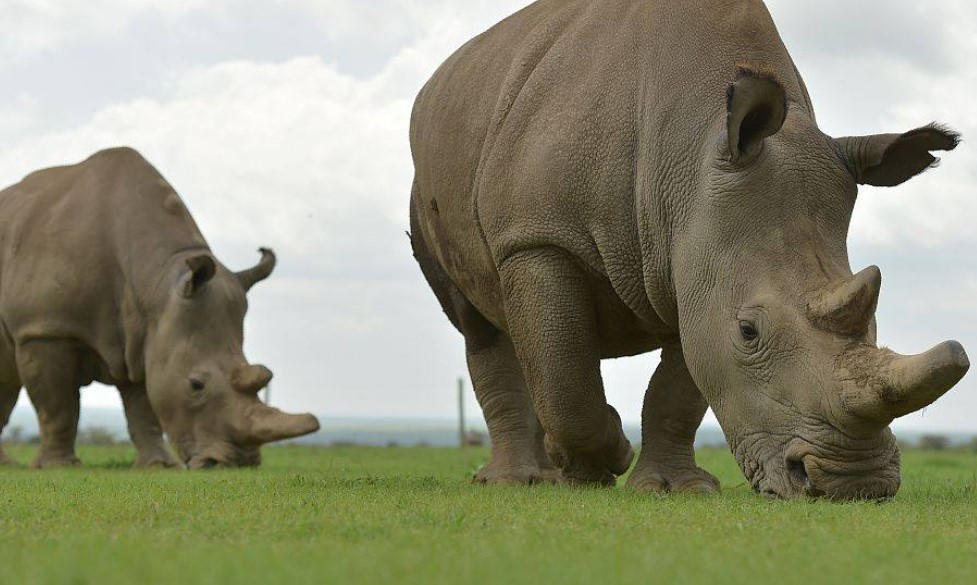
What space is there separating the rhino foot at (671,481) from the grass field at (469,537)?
16.8 inches

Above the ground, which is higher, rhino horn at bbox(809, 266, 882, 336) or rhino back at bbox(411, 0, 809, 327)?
rhino back at bbox(411, 0, 809, 327)

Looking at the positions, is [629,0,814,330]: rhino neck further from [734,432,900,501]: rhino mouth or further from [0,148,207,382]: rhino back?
[0,148,207,382]: rhino back

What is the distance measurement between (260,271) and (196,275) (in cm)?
163

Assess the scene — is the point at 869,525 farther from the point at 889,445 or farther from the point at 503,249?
the point at 503,249

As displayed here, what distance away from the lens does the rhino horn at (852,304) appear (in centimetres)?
562

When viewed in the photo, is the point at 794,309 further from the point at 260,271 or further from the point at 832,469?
the point at 260,271

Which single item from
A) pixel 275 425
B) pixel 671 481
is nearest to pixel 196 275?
pixel 275 425

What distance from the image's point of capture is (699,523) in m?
5.13

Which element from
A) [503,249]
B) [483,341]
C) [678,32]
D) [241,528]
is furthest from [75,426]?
[241,528]

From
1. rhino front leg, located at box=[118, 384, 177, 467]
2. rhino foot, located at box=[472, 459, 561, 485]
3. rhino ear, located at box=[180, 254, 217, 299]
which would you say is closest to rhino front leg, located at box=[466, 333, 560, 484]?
rhino foot, located at box=[472, 459, 561, 485]

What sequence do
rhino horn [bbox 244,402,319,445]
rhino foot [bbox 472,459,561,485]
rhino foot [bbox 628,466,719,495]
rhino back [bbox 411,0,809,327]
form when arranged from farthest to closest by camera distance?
rhino horn [bbox 244,402,319,445]
rhino foot [bbox 472,459,561,485]
rhino foot [bbox 628,466,719,495]
rhino back [bbox 411,0,809,327]

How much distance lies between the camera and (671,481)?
7.56 meters

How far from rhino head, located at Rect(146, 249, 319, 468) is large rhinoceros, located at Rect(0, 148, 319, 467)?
0.04 feet

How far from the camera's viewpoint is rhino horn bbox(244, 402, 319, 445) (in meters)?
12.1
